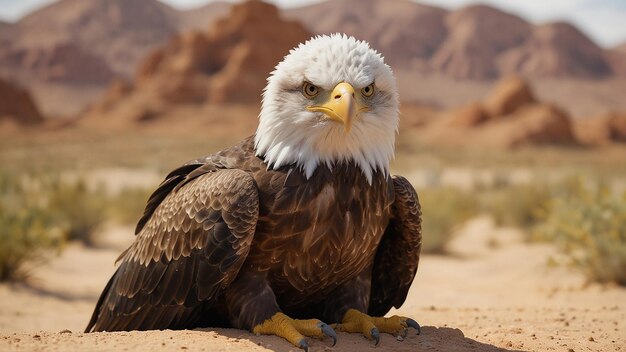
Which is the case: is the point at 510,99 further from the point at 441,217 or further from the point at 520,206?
the point at 441,217

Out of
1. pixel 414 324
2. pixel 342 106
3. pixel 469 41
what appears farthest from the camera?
pixel 469 41

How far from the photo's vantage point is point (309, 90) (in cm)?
430

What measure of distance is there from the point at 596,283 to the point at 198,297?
7.46 meters

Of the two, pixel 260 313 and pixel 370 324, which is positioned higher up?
pixel 370 324

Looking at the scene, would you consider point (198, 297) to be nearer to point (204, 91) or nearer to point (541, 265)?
point (541, 265)

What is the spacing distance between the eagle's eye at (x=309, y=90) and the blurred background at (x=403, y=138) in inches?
92.2

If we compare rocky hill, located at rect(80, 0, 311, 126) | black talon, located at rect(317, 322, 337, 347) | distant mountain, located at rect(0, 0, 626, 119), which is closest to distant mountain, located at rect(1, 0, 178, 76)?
distant mountain, located at rect(0, 0, 626, 119)

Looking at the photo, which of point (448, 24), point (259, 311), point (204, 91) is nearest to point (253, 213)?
point (259, 311)

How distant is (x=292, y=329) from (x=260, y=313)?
277mm

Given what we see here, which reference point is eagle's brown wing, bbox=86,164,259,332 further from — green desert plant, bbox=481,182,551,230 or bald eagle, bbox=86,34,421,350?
green desert plant, bbox=481,182,551,230

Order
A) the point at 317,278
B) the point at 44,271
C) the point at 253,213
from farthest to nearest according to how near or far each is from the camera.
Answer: the point at 44,271 → the point at 317,278 → the point at 253,213

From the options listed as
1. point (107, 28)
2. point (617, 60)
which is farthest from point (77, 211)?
point (617, 60)

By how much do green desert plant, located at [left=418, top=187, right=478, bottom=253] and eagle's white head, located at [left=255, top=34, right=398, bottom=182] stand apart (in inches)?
384

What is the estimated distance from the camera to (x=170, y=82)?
8181 centimetres
